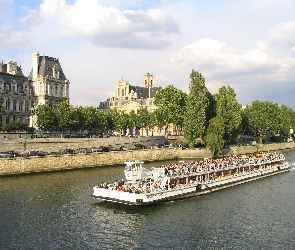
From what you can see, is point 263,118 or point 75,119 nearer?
point 75,119

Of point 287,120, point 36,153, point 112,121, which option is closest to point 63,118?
point 112,121

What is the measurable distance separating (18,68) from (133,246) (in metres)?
97.9

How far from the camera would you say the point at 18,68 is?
118938 mm

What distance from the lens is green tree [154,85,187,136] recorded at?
112 metres

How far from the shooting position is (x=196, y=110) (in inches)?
3784

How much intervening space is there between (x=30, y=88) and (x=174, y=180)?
261 ft

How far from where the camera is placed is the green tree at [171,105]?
111694 mm

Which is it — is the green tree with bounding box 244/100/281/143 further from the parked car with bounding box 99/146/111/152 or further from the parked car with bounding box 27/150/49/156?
the parked car with bounding box 27/150/49/156

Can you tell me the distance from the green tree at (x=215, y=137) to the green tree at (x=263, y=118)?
3903cm

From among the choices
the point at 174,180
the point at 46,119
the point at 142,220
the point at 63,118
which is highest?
the point at 63,118

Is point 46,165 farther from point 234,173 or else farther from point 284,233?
point 284,233

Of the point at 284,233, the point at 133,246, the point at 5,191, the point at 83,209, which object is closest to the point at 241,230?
the point at 284,233

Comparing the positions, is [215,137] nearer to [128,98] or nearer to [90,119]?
[90,119]

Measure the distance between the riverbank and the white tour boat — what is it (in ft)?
62.4
